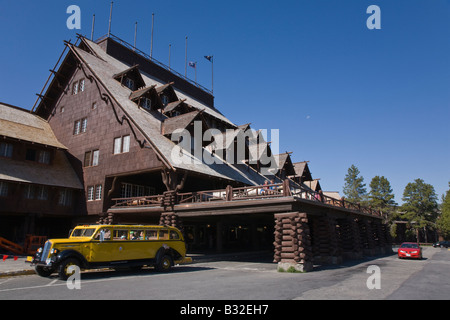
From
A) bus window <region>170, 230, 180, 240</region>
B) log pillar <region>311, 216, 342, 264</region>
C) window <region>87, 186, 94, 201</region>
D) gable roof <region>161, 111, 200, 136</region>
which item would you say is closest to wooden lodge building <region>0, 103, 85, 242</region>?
window <region>87, 186, 94, 201</region>

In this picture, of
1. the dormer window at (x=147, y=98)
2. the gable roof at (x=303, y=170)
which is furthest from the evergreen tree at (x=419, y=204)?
the dormer window at (x=147, y=98)

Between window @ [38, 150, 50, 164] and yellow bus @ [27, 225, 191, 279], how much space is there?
17250 millimetres

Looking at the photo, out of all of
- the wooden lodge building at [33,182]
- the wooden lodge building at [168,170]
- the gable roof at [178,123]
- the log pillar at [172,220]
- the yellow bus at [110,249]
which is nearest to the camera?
the yellow bus at [110,249]

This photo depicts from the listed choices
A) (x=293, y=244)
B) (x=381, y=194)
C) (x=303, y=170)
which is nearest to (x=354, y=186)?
(x=381, y=194)

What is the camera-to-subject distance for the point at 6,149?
2750cm

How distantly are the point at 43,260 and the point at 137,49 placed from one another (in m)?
36.0

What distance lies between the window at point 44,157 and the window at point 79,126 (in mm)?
3449

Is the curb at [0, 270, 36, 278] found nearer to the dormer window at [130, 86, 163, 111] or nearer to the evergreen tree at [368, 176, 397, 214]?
the dormer window at [130, 86, 163, 111]

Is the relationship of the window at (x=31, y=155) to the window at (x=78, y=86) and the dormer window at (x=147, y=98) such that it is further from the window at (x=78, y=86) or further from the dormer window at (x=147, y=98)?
the dormer window at (x=147, y=98)

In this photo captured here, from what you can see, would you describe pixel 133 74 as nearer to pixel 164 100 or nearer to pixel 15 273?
pixel 164 100

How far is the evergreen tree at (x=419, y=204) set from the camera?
7406 centimetres
